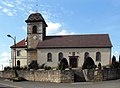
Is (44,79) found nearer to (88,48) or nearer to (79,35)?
(88,48)

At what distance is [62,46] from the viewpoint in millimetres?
56375

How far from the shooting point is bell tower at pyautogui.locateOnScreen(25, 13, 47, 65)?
58.8m

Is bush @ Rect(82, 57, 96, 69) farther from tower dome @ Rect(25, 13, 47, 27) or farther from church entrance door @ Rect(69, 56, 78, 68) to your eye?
tower dome @ Rect(25, 13, 47, 27)

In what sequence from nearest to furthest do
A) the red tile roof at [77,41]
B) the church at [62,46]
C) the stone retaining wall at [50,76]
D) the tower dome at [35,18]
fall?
the stone retaining wall at [50,76] → the church at [62,46] → the red tile roof at [77,41] → the tower dome at [35,18]

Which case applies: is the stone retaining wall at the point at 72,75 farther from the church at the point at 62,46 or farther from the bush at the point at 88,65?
the church at the point at 62,46

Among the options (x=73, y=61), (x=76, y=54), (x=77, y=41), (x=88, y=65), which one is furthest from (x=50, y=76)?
Answer: (x=77, y=41)

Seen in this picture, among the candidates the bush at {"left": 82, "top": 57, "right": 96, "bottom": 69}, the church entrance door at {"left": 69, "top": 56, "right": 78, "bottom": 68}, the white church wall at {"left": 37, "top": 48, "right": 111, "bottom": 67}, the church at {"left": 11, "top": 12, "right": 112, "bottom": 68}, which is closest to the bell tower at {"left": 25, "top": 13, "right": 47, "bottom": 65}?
the church at {"left": 11, "top": 12, "right": 112, "bottom": 68}

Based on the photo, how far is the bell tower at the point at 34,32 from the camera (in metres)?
58.8

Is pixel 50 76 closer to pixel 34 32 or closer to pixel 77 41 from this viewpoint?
pixel 77 41

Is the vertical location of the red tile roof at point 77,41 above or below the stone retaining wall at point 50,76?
above

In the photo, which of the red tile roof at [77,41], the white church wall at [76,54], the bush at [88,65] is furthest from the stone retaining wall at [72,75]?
the red tile roof at [77,41]

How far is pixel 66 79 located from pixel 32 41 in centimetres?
2602

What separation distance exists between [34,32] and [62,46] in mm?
7254

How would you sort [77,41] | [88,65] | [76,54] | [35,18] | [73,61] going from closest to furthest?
[88,65], [76,54], [73,61], [77,41], [35,18]
